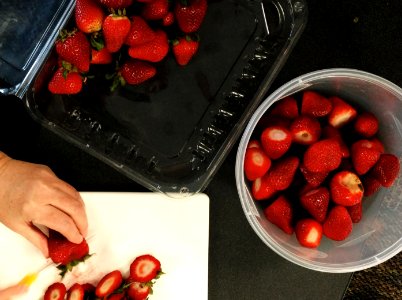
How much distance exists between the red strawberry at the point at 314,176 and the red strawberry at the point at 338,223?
0.17 ft

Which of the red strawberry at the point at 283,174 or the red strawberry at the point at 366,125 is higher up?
the red strawberry at the point at 366,125

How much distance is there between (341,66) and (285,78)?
96 millimetres

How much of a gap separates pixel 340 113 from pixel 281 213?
0.19 meters

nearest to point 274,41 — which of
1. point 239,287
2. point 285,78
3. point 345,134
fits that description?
point 285,78

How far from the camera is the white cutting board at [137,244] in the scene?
911mm

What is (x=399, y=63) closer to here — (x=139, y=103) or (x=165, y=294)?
(x=139, y=103)

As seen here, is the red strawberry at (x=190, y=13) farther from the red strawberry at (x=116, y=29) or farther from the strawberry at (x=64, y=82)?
the strawberry at (x=64, y=82)

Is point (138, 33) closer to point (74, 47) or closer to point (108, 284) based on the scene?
point (74, 47)

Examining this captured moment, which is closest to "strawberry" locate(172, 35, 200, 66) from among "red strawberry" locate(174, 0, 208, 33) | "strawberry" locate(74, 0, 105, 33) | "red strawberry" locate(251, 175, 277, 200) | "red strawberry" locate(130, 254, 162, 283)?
"red strawberry" locate(174, 0, 208, 33)

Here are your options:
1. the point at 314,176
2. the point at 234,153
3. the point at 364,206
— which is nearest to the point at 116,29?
the point at 234,153

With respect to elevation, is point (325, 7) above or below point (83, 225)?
above

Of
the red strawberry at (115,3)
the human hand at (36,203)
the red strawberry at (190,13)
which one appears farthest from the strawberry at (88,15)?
the human hand at (36,203)

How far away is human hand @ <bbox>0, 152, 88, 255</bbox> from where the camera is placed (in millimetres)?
859

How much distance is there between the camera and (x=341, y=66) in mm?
910
